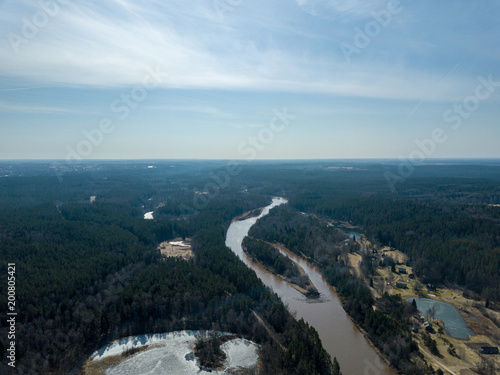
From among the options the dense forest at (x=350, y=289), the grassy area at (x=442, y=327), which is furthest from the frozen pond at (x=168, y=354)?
the grassy area at (x=442, y=327)

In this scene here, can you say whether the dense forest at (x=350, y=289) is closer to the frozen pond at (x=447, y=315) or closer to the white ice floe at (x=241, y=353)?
the frozen pond at (x=447, y=315)

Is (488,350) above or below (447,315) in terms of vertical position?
above

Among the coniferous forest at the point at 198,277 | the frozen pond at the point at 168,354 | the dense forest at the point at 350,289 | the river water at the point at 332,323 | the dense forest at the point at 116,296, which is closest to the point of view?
the frozen pond at the point at 168,354

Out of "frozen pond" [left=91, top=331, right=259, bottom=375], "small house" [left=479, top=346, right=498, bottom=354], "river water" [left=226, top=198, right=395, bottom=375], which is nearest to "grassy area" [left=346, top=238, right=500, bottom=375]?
"small house" [left=479, top=346, right=498, bottom=354]

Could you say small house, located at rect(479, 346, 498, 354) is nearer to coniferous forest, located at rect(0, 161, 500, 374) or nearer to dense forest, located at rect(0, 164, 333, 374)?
coniferous forest, located at rect(0, 161, 500, 374)

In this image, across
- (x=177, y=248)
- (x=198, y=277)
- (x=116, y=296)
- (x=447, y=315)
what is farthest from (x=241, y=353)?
(x=177, y=248)

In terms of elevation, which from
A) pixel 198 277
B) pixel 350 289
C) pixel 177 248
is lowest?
pixel 177 248

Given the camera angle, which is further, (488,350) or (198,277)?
(198,277)

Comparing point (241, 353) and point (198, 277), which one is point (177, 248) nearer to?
point (198, 277)

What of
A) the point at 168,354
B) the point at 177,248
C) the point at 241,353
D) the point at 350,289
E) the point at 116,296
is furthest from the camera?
the point at 177,248
